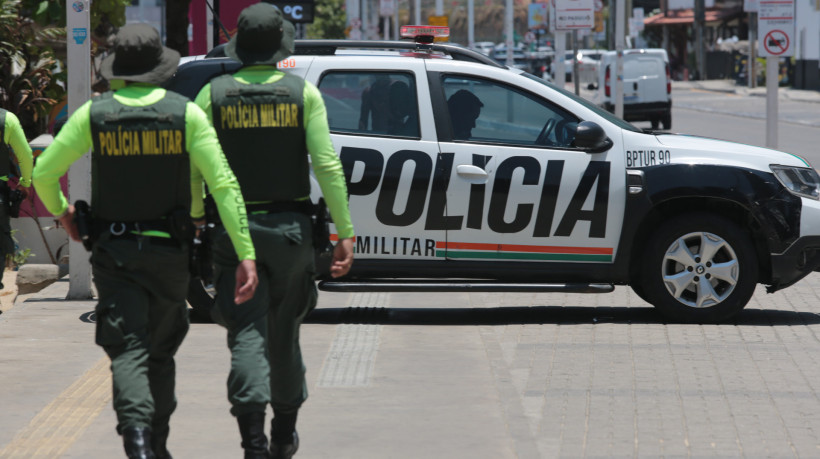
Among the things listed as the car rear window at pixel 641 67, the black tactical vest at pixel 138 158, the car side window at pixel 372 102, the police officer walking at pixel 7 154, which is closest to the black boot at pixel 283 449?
the black tactical vest at pixel 138 158

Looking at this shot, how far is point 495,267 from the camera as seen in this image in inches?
350

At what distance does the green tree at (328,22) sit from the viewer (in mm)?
62031

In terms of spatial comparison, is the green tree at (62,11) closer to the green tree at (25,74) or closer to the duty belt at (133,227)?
the green tree at (25,74)

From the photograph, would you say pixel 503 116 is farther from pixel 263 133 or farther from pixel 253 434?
pixel 253 434

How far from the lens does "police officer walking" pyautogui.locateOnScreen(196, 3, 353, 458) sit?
5.16 m

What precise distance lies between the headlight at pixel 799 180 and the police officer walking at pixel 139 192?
16.5 ft

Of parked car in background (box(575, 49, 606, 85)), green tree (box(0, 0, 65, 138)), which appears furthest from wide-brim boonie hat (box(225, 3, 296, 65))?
parked car in background (box(575, 49, 606, 85))

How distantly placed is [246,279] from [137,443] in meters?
0.67

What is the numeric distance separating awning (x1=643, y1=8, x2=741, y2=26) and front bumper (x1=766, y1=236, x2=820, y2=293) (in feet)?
226

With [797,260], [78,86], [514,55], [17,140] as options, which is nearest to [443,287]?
[797,260]

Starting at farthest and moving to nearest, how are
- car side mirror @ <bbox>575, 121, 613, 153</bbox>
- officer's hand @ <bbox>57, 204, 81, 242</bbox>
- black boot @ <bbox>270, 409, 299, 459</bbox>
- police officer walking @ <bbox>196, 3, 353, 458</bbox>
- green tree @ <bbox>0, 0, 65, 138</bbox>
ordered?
green tree @ <bbox>0, 0, 65, 138</bbox> < car side mirror @ <bbox>575, 121, 613, 153</bbox> < black boot @ <bbox>270, 409, 299, 459</bbox> < police officer walking @ <bbox>196, 3, 353, 458</bbox> < officer's hand @ <bbox>57, 204, 81, 242</bbox>

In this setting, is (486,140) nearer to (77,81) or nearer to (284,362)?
(77,81)

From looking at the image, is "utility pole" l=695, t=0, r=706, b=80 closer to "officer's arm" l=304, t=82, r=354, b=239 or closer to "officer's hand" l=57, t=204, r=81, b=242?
"officer's arm" l=304, t=82, r=354, b=239

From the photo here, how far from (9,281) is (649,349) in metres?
6.62
